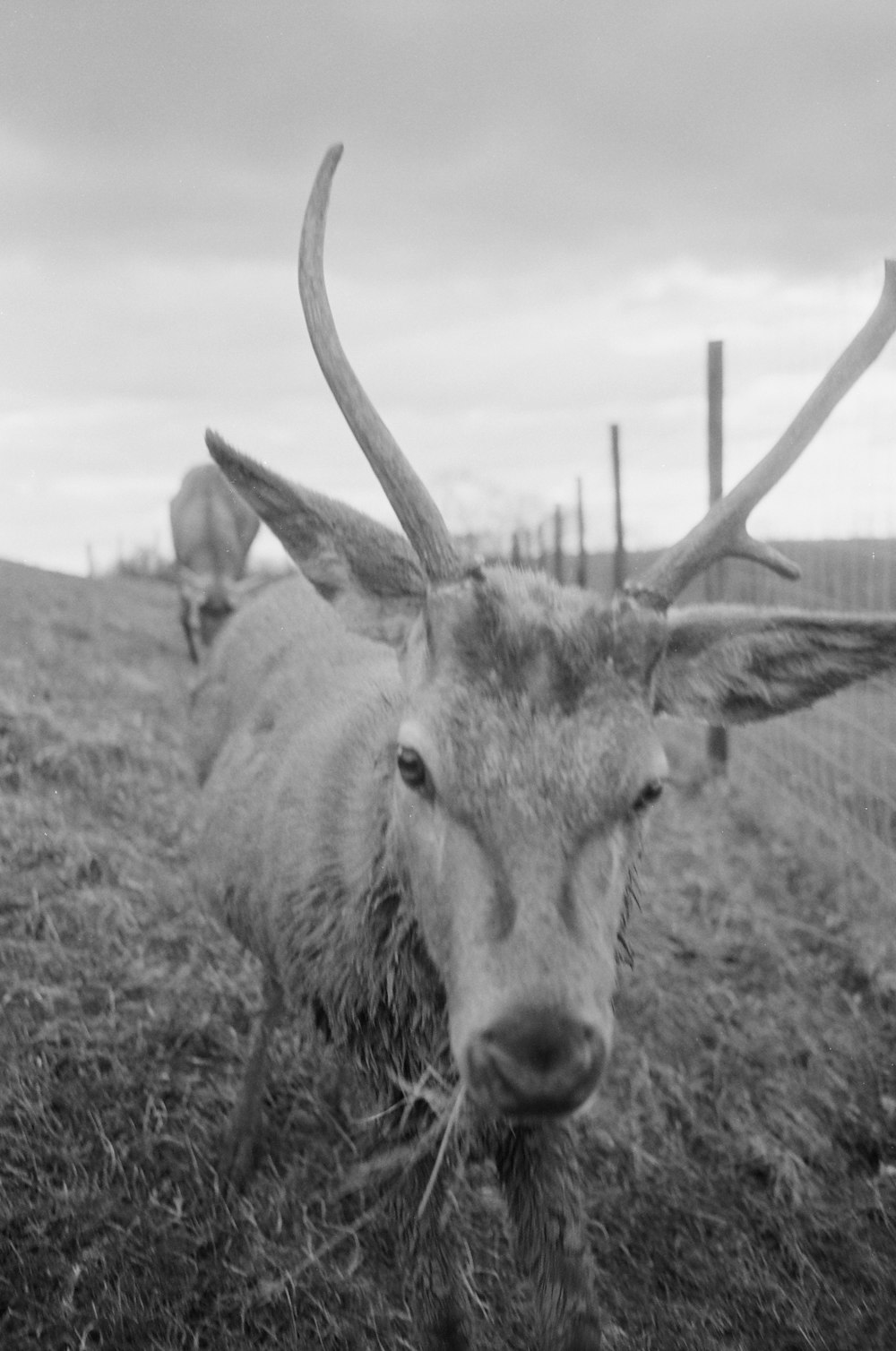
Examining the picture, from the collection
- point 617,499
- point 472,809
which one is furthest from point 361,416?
point 617,499

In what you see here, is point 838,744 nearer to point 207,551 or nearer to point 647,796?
point 647,796

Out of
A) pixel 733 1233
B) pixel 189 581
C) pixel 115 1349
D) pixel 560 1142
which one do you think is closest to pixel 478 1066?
pixel 560 1142

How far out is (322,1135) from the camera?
12.2 ft

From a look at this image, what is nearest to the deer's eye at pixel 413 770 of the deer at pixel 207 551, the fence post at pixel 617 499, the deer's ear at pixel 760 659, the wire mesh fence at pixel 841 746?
the deer's ear at pixel 760 659

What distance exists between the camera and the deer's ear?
2.79 metres

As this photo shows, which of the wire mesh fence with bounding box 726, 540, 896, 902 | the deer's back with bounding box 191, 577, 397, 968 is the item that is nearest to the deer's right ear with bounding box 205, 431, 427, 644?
the deer's back with bounding box 191, 577, 397, 968

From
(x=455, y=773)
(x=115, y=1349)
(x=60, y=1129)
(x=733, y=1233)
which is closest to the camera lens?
(x=455, y=773)

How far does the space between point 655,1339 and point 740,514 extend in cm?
208

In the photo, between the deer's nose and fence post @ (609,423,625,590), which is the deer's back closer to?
the deer's nose

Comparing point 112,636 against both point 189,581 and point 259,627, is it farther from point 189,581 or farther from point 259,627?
point 259,627

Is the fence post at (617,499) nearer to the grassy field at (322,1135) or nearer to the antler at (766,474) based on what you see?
the grassy field at (322,1135)

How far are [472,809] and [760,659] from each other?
3.27 ft

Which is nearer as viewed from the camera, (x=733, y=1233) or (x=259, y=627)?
(x=733, y=1233)

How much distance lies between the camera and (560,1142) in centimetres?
285
